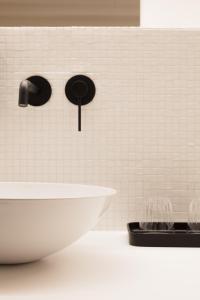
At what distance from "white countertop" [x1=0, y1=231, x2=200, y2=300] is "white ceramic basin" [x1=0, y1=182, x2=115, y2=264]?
51mm

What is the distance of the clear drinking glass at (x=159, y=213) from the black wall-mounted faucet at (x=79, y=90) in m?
0.30

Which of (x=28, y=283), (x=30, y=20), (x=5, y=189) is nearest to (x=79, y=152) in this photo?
(x=5, y=189)

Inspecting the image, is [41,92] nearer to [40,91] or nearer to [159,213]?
[40,91]

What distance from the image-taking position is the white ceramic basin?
0.69 m

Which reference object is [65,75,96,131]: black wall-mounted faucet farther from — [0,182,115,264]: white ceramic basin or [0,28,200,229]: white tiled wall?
[0,182,115,264]: white ceramic basin

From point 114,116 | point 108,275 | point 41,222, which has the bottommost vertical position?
point 108,275

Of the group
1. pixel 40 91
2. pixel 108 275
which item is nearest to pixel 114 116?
pixel 40 91

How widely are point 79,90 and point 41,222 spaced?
0.60m

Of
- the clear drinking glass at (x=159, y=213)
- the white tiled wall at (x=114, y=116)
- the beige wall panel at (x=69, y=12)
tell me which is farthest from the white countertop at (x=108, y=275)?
the beige wall panel at (x=69, y=12)

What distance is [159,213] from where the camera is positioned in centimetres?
116

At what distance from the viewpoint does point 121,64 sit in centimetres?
127

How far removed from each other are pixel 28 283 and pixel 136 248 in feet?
1.18

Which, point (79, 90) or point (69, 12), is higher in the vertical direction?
point (69, 12)

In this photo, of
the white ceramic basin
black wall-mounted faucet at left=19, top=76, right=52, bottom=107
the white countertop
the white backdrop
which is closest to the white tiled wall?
black wall-mounted faucet at left=19, top=76, right=52, bottom=107
